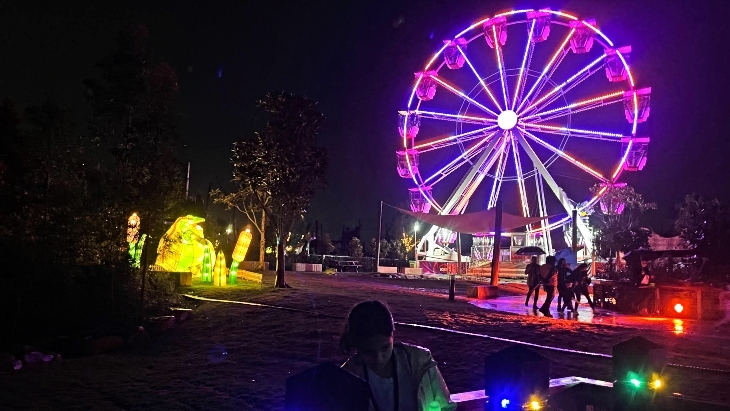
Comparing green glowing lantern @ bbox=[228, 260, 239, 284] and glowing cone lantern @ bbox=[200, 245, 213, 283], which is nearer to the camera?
glowing cone lantern @ bbox=[200, 245, 213, 283]

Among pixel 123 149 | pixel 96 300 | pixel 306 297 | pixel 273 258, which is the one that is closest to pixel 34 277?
pixel 96 300

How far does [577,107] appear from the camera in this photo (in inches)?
1091

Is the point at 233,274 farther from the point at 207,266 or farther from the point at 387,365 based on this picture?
the point at 387,365

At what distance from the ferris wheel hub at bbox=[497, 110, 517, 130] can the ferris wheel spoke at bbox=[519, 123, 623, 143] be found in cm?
44

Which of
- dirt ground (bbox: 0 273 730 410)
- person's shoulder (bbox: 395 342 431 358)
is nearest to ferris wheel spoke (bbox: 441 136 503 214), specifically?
dirt ground (bbox: 0 273 730 410)

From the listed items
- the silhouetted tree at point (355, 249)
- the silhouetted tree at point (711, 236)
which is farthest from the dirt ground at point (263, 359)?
the silhouetted tree at point (355, 249)

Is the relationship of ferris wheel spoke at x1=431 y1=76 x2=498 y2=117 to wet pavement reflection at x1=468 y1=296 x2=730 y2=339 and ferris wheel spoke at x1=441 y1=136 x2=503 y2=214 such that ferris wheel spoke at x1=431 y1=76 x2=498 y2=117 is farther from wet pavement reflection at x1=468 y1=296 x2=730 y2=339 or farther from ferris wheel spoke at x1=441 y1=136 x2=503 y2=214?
wet pavement reflection at x1=468 y1=296 x2=730 y2=339

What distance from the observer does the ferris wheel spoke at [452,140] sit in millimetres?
30141

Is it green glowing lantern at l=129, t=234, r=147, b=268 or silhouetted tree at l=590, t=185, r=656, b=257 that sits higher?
silhouetted tree at l=590, t=185, r=656, b=257

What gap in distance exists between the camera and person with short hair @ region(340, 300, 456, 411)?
2.16 m

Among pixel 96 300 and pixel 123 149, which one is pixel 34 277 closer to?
pixel 96 300

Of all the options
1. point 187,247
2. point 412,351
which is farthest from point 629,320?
point 187,247

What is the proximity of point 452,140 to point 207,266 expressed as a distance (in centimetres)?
1575

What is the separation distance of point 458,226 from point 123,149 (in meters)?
20.0
